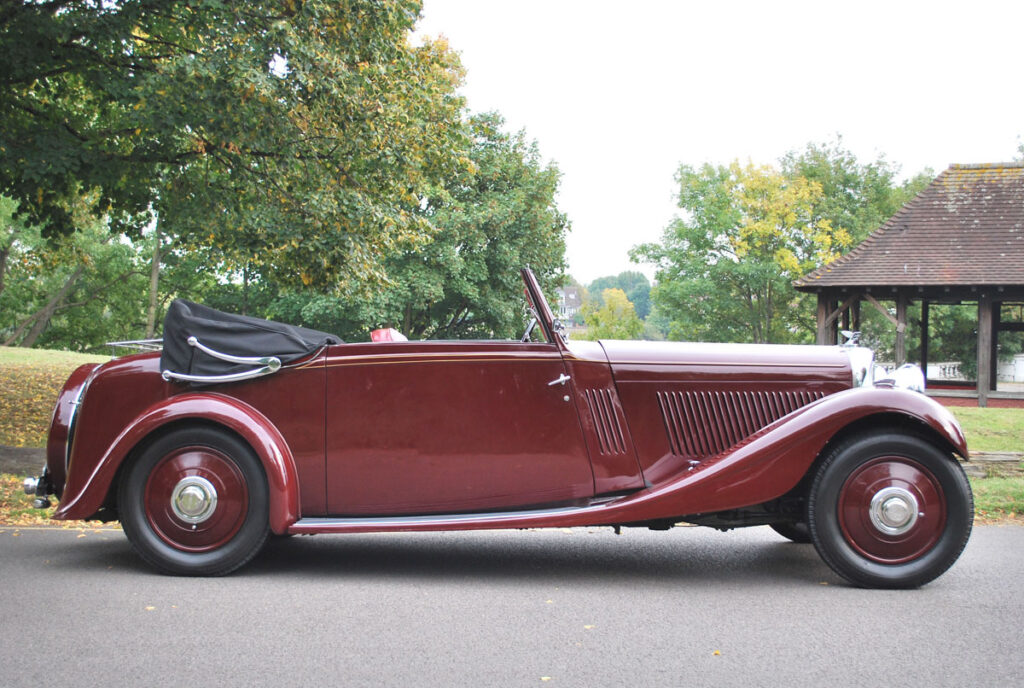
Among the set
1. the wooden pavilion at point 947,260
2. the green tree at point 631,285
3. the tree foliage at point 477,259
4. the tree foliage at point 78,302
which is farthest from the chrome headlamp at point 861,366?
the green tree at point 631,285

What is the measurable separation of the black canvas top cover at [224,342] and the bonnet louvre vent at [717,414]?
81.6 inches

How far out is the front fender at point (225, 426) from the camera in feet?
15.7

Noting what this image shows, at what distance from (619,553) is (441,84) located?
1365 centimetres

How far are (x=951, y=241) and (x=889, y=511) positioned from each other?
19.8m

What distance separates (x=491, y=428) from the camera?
4910mm

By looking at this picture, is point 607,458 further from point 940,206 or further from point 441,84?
point 940,206

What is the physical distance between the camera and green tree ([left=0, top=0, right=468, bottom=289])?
11203 mm

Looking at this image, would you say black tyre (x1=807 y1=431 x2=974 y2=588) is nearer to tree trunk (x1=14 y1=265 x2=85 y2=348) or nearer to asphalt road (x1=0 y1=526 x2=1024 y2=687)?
→ asphalt road (x1=0 y1=526 x2=1024 y2=687)

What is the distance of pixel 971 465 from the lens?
9555 mm

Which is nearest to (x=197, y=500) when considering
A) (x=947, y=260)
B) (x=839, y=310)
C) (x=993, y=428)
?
(x=993, y=428)

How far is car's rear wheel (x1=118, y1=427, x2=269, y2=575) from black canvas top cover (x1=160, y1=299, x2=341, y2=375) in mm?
380

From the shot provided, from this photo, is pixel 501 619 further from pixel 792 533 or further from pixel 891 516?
pixel 792 533

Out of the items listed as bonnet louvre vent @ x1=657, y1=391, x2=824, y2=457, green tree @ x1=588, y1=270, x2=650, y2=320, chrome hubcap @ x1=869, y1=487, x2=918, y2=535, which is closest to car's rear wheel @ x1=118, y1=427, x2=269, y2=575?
bonnet louvre vent @ x1=657, y1=391, x2=824, y2=457

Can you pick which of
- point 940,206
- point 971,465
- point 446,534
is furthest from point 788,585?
point 940,206
